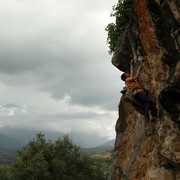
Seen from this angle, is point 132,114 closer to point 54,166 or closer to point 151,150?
point 151,150

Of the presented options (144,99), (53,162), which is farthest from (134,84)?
(53,162)

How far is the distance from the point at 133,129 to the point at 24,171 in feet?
132

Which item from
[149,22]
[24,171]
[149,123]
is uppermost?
[149,22]

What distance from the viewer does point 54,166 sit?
2753 inches

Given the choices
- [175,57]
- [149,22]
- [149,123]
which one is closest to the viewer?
[175,57]

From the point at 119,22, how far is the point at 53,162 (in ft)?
133

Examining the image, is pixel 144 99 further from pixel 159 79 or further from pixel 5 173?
pixel 5 173

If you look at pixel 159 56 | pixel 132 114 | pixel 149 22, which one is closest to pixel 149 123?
pixel 159 56

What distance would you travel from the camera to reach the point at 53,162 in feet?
230

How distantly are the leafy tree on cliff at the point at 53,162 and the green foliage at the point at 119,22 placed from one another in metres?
35.4

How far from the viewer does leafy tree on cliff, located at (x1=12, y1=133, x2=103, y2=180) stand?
68562 mm

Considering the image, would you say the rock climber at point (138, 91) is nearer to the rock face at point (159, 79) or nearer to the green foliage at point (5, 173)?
the rock face at point (159, 79)

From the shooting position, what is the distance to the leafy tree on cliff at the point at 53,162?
225 ft

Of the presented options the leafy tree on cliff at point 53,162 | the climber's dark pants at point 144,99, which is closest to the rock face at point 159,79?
the climber's dark pants at point 144,99
